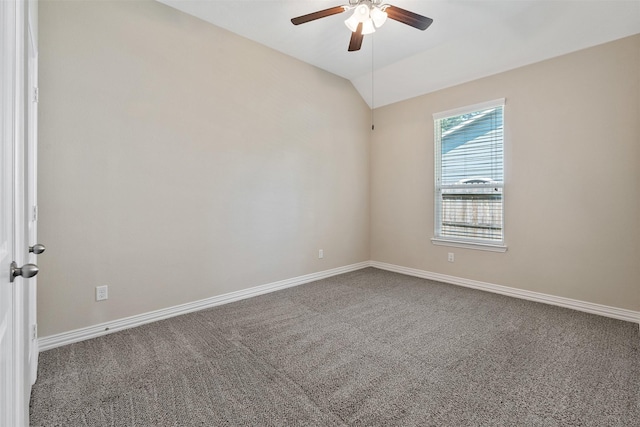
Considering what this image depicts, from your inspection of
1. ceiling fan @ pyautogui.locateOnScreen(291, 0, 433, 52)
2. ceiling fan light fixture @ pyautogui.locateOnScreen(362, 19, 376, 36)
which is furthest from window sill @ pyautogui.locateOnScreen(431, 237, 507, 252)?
ceiling fan light fixture @ pyautogui.locateOnScreen(362, 19, 376, 36)

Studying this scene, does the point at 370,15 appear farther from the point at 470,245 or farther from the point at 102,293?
the point at 102,293

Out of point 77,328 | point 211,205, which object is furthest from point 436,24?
point 77,328

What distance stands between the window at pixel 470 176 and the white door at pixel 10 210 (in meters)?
4.13

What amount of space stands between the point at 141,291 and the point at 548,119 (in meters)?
4.46

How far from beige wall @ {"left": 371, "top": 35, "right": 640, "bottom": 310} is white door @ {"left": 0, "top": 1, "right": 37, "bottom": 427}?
4117 millimetres

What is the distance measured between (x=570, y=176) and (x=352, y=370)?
299cm

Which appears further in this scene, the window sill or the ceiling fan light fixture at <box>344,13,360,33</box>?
the window sill

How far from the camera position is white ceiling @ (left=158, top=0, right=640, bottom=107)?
2840 mm

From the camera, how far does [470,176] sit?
3.95 m

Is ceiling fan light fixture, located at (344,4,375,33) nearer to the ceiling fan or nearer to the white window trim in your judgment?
the ceiling fan

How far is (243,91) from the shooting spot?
3.45 metres

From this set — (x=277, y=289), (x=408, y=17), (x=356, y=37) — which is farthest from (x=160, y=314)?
(x=408, y=17)

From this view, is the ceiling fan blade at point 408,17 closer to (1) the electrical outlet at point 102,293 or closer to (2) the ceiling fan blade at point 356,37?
(2) the ceiling fan blade at point 356,37

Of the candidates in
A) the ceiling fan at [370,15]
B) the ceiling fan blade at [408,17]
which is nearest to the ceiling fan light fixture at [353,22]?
the ceiling fan at [370,15]
